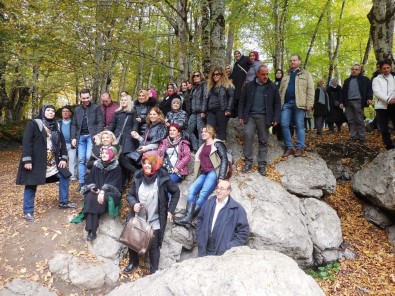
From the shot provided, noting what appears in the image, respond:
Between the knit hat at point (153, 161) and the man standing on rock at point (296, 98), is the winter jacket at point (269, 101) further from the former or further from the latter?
the knit hat at point (153, 161)

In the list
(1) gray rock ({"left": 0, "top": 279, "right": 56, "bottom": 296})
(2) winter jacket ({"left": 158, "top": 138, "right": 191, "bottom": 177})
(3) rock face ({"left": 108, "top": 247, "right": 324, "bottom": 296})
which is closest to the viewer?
(3) rock face ({"left": 108, "top": 247, "right": 324, "bottom": 296})

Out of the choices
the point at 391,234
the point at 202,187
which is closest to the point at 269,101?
the point at 202,187

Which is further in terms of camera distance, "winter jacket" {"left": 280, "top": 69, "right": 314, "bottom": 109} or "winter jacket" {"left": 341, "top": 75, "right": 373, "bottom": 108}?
"winter jacket" {"left": 341, "top": 75, "right": 373, "bottom": 108}

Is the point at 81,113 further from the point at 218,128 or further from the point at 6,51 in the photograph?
the point at 6,51

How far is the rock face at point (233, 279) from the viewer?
2.23 m

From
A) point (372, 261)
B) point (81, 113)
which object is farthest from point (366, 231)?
point (81, 113)

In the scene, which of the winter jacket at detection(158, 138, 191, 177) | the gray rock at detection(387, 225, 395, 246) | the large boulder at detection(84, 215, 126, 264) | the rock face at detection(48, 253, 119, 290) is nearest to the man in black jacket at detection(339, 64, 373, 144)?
the gray rock at detection(387, 225, 395, 246)

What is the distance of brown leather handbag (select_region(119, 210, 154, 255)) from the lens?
488 cm

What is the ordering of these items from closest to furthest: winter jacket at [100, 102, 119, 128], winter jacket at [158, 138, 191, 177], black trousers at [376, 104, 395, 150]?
winter jacket at [158, 138, 191, 177]
black trousers at [376, 104, 395, 150]
winter jacket at [100, 102, 119, 128]

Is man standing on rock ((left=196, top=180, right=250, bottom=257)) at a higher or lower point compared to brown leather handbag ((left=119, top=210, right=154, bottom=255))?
higher

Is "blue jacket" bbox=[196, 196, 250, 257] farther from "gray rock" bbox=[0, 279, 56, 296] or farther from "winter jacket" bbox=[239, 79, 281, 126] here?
"winter jacket" bbox=[239, 79, 281, 126]

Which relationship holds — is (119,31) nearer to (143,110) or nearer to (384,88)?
(143,110)

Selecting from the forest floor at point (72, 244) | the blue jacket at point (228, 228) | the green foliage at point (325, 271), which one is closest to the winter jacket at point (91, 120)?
the forest floor at point (72, 244)

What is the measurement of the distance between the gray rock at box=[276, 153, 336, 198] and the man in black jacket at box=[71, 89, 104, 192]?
4658mm
